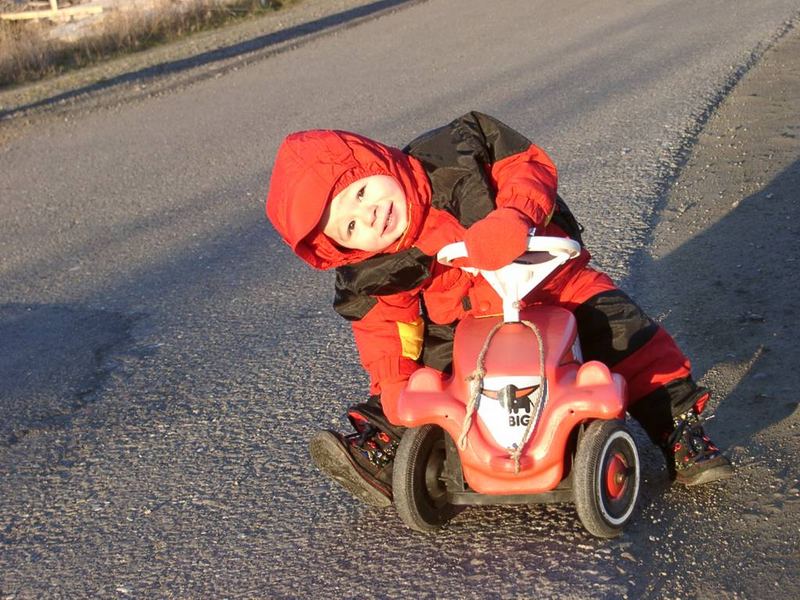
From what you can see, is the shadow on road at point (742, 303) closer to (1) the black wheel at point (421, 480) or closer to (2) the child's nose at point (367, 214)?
(1) the black wheel at point (421, 480)

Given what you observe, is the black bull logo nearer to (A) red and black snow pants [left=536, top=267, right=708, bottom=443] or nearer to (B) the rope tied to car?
(B) the rope tied to car

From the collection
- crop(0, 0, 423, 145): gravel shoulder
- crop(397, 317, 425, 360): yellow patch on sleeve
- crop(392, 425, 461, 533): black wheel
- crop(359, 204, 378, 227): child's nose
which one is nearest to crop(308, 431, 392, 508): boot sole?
crop(392, 425, 461, 533): black wheel

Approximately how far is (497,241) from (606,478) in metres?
0.68

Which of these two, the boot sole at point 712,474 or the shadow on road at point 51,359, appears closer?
the boot sole at point 712,474

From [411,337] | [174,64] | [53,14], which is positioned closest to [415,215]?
[411,337]

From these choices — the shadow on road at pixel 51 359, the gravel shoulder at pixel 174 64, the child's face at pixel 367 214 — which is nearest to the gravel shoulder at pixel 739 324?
the child's face at pixel 367 214

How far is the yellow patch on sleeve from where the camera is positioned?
3.53m

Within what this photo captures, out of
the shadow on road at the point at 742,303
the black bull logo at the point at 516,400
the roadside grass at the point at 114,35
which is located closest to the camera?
the black bull logo at the point at 516,400

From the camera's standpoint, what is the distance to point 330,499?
141 inches

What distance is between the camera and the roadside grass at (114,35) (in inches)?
535

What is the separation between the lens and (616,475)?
121 inches

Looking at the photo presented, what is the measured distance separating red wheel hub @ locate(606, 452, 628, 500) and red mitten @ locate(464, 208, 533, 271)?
0.60 metres

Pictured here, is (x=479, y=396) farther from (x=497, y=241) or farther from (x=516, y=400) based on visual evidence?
(x=497, y=241)

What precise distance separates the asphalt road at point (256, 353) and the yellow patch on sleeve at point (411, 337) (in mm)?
480
